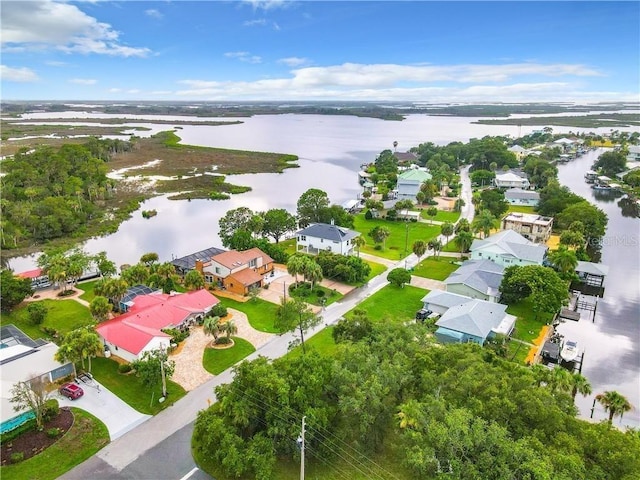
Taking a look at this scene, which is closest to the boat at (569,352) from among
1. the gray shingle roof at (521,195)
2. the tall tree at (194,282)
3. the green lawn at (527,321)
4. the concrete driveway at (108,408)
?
the green lawn at (527,321)

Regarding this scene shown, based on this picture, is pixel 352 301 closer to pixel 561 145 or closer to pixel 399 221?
pixel 399 221

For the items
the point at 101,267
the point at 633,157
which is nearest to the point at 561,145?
the point at 633,157

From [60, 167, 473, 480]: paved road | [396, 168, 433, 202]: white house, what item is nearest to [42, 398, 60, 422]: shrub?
[60, 167, 473, 480]: paved road

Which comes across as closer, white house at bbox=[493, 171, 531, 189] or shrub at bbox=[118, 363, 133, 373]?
shrub at bbox=[118, 363, 133, 373]

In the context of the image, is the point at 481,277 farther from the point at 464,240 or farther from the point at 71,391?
the point at 71,391

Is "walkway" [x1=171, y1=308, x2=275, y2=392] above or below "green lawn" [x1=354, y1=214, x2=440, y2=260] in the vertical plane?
above

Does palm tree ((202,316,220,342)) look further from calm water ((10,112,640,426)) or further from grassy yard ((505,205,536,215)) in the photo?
grassy yard ((505,205,536,215))

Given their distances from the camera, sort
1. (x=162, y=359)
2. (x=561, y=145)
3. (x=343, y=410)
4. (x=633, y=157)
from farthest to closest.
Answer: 1. (x=561, y=145)
2. (x=633, y=157)
3. (x=162, y=359)
4. (x=343, y=410)
